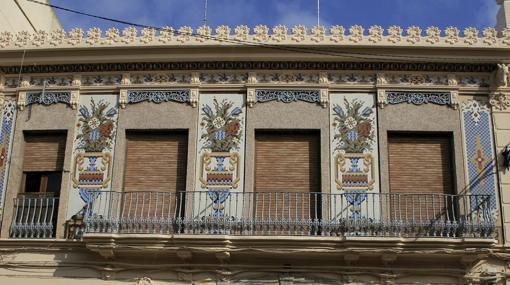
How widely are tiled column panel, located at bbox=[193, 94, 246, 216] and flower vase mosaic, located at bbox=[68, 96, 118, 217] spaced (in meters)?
1.69

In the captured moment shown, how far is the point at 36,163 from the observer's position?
45.7 feet

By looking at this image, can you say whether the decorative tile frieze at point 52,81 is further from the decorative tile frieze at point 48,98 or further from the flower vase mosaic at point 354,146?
the flower vase mosaic at point 354,146

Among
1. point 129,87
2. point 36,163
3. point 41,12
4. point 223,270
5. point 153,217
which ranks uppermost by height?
point 41,12

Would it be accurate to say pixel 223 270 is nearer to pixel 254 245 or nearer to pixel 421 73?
pixel 254 245

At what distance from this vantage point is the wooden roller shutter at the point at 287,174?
514 inches

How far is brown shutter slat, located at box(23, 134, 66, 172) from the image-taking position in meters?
13.9

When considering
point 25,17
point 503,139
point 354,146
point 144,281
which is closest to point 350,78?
point 354,146

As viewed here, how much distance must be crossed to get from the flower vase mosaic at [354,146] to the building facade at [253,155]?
0.03 m

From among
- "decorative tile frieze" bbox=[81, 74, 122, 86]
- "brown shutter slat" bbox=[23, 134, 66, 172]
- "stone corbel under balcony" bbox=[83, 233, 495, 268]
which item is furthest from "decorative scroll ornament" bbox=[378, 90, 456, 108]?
"brown shutter slat" bbox=[23, 134, 66, 172]

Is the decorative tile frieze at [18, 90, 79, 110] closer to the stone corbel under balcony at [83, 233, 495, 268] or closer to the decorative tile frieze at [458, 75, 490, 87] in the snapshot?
the stone corbel under balcony at [83, 233, 495, 268]

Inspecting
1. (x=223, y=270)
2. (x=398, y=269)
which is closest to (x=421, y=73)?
(x=398, y=269)

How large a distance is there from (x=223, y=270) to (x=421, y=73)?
17.1 ft

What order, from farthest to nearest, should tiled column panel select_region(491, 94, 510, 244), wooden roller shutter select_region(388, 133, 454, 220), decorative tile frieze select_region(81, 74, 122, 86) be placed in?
decorative tile frieze select_region(81, 74, 122, 86) → wooden roller shutter select_region(388, 133, 454, 220) → tiled column panel select_region(491, 94, 510, 244)

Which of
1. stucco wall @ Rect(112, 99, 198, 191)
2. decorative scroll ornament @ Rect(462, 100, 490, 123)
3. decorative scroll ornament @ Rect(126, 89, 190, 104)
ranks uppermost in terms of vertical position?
decorative scroll ornament @ Rect(126, 89, 190, 104)
